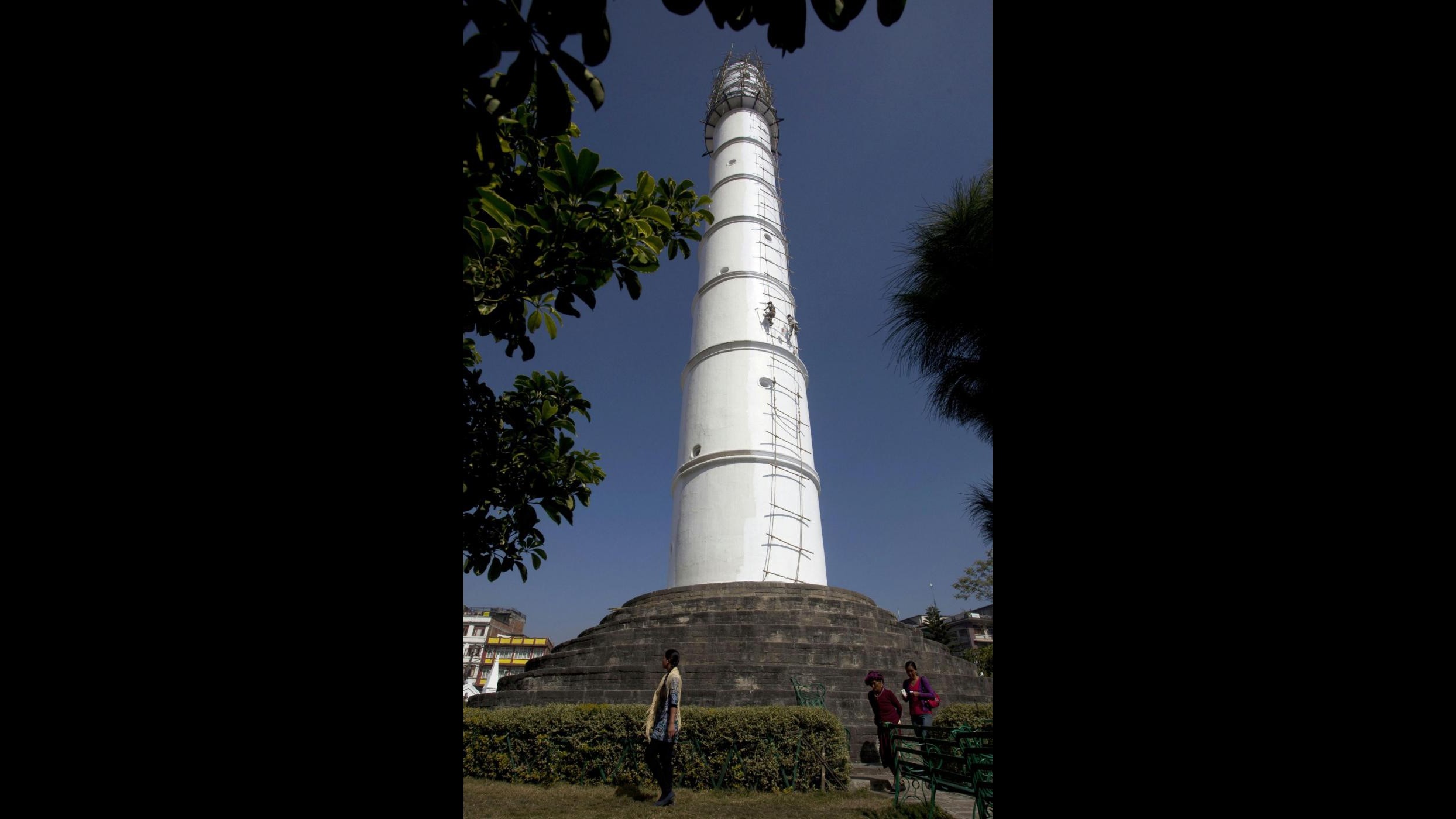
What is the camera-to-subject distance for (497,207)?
3.36 metres

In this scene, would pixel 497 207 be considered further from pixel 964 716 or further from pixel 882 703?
pixel 964 716

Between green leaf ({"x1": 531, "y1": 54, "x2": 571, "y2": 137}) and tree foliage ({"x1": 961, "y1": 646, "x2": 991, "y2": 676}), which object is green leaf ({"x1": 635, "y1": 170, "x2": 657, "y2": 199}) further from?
tree foliage ({"x1": 961, "y1": 646, "x2": 991, "y2": 676})

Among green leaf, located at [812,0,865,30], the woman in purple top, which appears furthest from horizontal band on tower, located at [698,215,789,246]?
green leaf, located at [812,0,865,30]

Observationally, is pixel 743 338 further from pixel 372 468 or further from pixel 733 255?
pixel 372 468

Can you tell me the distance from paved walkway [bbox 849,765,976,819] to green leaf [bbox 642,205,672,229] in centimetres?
477

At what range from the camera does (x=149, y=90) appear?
0.87m

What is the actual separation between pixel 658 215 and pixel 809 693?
8.07 m

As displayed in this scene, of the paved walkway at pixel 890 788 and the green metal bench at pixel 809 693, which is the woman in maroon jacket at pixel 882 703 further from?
the green metal bench at pixel 809 693

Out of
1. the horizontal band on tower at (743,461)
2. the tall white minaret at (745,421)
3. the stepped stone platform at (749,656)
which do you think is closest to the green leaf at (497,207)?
the stepped stone platform at (749,656)

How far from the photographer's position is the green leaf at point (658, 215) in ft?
13.2

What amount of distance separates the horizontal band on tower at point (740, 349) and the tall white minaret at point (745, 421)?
32 mm

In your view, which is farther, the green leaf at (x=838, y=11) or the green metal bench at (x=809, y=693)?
the green metal bench at (x=809, y=693)

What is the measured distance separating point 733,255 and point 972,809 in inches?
561

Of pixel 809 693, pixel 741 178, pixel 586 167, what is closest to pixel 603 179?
pixel 586 167
